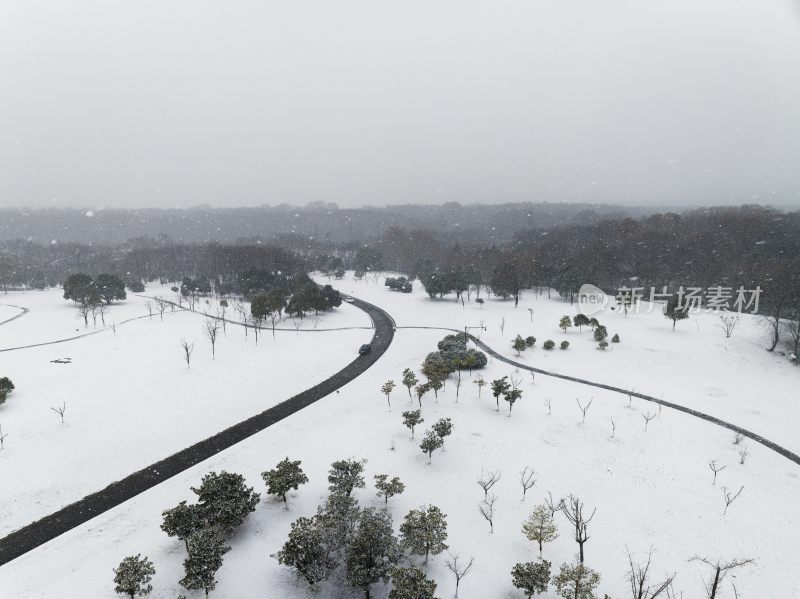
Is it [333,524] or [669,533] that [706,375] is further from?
[333,524]

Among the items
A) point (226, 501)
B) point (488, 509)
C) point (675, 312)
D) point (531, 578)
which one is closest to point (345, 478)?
point (226, 501)

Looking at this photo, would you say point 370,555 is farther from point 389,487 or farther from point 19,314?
point 19,314

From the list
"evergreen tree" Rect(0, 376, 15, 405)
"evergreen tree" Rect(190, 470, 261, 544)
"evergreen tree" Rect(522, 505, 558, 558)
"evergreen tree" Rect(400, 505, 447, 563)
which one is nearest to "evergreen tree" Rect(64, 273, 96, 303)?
"evergreen tree" Rect(0, 376, 15, 405)

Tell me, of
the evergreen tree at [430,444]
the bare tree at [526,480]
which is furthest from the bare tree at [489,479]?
the evergreen tree at [430,444]

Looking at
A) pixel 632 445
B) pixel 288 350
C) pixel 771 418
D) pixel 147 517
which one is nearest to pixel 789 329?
pixel 771 418

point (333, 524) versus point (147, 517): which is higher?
point (333, 524)

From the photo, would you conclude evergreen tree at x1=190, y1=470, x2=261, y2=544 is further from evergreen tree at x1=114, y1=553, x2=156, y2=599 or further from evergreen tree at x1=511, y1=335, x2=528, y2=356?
evergreen tree at x1=511, y1=335, x2=528, y2=356

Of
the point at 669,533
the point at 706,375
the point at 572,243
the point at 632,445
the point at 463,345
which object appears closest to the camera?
the point at 669,533
